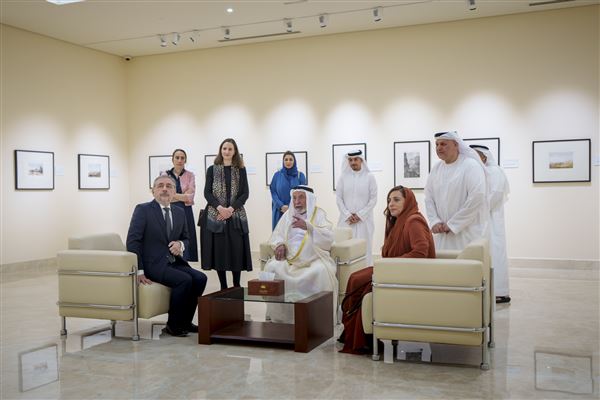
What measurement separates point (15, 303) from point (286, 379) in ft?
17.4

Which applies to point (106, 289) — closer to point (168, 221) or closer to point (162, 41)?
point (168, 221)

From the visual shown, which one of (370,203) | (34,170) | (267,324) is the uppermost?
(34,170)

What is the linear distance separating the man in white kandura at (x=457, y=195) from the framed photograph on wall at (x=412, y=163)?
4.33 meters

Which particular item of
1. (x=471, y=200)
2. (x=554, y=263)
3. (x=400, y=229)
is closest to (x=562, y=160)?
(x=554, y=263)

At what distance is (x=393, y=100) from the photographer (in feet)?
39.9

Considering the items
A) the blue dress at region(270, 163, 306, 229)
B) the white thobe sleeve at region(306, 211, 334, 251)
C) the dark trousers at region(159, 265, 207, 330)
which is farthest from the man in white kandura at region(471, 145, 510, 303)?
the dark trousers at region(159, 265, 207, 330)

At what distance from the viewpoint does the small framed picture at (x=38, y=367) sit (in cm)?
515

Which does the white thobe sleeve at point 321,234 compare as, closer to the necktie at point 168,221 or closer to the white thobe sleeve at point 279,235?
the white thobe sleeve at point 279,235

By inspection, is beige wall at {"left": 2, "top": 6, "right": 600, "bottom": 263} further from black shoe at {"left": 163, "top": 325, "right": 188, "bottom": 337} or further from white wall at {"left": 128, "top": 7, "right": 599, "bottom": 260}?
black shoe at {"left": 163, "top": 325, "right": 188, "bottom": 337}

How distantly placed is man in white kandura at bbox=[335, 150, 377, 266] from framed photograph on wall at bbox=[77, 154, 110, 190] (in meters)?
6.28

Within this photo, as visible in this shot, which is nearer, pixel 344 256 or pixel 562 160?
pixel 344 256

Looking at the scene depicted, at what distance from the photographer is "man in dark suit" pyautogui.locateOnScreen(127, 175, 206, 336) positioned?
6633mm

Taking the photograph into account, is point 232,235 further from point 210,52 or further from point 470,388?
point 210,52

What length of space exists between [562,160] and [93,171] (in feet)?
31.5
